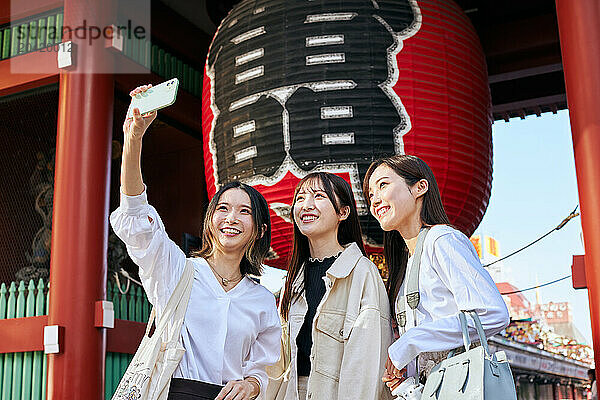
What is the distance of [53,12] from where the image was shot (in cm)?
614

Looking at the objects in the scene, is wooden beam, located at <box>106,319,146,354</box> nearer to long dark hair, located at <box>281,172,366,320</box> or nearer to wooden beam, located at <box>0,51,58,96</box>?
wooden beam, located at <box>0,51,58,96</box>

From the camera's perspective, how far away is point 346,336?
257 cm

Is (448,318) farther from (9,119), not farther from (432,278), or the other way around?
(9,119)

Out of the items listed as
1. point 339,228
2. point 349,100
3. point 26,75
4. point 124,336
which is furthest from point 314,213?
point 26,75

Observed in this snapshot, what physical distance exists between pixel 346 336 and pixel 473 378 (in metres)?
0.89

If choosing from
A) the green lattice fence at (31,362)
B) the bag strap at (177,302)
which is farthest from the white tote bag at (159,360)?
the green lattice fence at (31,362)

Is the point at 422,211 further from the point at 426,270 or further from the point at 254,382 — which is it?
the point at 254,382

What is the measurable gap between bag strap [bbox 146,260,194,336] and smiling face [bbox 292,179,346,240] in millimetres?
701

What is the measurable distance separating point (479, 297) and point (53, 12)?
17.2ft

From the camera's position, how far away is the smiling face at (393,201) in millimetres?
2297

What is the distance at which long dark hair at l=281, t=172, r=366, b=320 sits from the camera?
285 centimetres

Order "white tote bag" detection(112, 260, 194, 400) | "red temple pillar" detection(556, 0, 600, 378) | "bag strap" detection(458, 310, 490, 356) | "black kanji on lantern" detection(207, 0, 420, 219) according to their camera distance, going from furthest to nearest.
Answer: "black kanji on lantern" detection(207, 0, 420, 219) < "red temple pillar" detection(556, 0, 600, 378) < "white tote bag" detection(112, 260, 194, 400) < "bag strap" detection(458, 310, 490, 356)

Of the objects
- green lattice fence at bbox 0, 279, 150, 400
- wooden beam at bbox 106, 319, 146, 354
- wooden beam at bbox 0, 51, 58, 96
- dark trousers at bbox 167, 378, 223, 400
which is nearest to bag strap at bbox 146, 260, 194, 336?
dark trousers at bbox 167, 378, 223, 400

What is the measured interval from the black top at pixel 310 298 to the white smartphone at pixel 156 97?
107cm
